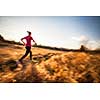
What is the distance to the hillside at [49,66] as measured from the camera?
8.03 ft

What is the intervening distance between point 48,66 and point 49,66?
0.01 meters

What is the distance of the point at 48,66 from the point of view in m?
2.48

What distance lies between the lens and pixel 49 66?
2.47 metres

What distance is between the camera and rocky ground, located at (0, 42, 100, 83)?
245cm

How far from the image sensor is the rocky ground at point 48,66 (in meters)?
2.45

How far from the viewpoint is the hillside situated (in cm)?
245
